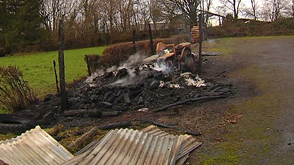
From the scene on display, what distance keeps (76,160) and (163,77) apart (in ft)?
17.4

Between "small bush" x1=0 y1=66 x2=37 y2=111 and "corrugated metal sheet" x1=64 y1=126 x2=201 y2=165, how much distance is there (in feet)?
15.0

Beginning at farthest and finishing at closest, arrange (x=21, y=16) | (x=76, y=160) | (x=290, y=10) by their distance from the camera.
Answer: (x=290, y=10) < (x=21, y=16) < (x=76, y=160)

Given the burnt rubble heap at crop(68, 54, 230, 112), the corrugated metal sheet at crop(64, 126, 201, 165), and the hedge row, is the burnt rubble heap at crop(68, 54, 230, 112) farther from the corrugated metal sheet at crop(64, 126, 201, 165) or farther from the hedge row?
the hedge row

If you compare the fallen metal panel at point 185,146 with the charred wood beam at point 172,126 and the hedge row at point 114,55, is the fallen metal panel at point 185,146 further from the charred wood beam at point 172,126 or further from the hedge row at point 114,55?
the hedge row at point 114,55

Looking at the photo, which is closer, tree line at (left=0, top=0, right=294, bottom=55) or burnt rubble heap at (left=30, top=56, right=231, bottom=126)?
burnt rubble heap at (left=30, top=56, right=231, bottom=126)

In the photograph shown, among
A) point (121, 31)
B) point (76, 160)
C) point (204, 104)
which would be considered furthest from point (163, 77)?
point (121, 31)

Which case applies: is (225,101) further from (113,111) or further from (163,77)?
(113,111)

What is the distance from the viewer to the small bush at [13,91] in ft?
A: 24.8

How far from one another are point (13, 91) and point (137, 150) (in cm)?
540

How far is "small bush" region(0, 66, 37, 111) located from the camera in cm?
755

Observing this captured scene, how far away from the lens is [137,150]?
4.03 m

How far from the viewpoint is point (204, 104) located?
7.04 m

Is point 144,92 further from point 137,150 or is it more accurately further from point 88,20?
point 88,20

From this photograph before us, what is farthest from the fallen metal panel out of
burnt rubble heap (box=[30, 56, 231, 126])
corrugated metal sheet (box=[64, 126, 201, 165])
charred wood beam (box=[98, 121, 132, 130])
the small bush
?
the small bush
